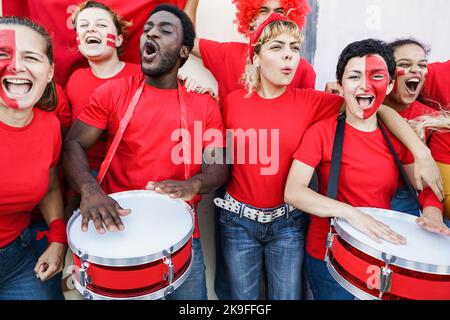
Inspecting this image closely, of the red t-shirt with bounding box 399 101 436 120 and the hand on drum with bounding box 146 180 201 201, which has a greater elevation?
the red t-shirt with bounding box 399 101 436 120

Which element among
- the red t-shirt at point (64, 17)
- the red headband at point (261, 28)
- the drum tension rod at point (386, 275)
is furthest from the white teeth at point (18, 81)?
the drum tension rod at point (386, 275)

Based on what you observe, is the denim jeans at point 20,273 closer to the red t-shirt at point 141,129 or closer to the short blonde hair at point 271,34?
the red t-shirt at point 141,129

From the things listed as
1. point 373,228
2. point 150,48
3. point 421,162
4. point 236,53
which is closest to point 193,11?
point 236,53

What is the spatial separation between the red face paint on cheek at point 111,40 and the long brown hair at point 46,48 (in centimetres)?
50

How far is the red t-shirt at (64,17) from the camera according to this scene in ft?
8.19

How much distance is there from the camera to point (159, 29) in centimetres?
210

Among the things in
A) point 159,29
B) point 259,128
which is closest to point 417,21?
point 259,128

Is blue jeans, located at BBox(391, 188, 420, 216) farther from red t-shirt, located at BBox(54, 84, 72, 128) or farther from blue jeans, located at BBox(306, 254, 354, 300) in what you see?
red t-shirt, located at BBox(54, 84, 72, 128)

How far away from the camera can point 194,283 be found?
2.12 m

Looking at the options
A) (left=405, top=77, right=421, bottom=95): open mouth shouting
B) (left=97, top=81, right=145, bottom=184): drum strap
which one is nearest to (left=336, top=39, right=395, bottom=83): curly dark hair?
(left=405, top=77, right=421, bottom=95): open mouth shouting

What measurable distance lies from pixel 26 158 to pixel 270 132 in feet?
4.07

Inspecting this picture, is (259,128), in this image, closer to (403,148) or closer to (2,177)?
(403,148)

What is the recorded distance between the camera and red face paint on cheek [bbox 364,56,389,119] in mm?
1943

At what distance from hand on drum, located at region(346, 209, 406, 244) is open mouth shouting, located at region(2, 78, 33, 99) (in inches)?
61.0
